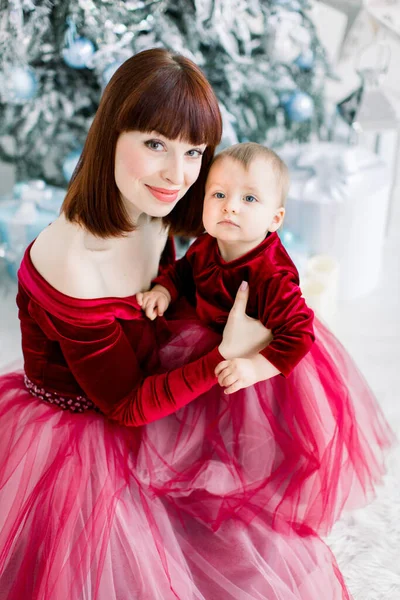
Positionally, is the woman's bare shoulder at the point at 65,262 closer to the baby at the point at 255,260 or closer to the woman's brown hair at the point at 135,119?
the woman's brown hair at the point at 135,119

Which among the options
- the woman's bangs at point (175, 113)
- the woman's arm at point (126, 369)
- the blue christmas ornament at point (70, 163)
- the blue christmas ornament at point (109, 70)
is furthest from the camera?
the blue christmas ornament at point (70, 163)

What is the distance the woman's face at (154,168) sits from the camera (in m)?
1.00

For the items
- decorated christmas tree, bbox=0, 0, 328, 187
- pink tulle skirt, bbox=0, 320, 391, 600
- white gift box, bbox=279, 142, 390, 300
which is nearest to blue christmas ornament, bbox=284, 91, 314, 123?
decorated christmas tree, bbox=0, 0, 328, 187

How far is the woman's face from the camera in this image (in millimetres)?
1000

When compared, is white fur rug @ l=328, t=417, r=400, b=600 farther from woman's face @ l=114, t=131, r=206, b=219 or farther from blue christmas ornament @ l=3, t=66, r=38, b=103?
blue christmas ornament @ l=3, t=66, r=38, b=103

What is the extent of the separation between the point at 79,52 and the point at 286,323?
121cm

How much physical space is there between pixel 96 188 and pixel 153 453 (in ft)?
1.54

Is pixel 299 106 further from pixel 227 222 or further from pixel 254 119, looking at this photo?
pixel 227 222

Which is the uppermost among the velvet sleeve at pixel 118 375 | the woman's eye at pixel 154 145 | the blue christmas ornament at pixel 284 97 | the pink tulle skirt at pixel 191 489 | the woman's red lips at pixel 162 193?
the blue christmas ornament at pixel 284 97

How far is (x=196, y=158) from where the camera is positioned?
1.06 metres

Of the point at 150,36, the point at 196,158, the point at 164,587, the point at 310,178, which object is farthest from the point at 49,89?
the point at 164,587

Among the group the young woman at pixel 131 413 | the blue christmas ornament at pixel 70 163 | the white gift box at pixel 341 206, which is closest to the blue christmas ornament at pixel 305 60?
the white gift box at pixel 341 206

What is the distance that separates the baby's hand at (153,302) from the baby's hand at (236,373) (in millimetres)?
201

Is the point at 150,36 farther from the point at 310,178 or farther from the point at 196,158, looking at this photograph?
the point at 196,158
